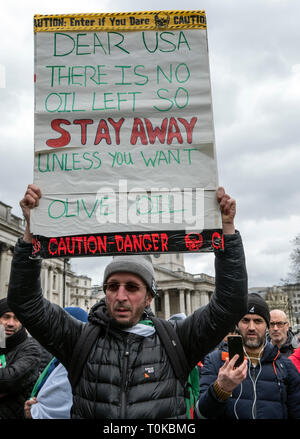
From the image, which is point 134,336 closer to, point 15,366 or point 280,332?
point 15,366

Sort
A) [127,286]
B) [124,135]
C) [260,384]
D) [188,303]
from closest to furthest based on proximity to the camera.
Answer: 1. [127,286]
2. [124,135]
3. [260,384]
4. [188,303]

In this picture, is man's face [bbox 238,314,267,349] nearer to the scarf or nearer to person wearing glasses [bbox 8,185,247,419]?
person wearing glasses [bbox 8,185,247,419]

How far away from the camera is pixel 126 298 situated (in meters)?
2.47

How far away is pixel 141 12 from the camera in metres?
2.89

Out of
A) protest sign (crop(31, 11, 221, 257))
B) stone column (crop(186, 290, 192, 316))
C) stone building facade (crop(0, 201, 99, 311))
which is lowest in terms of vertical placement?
stone column (crop(186, 290, 192, 316))

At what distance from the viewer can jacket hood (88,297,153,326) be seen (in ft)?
8.27

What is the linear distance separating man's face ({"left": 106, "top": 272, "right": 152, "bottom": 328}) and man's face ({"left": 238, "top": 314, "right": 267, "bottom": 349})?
5.09ft

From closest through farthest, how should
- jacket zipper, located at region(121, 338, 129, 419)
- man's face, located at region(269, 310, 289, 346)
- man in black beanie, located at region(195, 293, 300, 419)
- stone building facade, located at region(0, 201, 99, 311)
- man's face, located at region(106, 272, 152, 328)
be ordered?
jacket zipper, located at region(121, 338, 129, 419), man's face, located at region(106, 272, 152, 328), man in black beanie, located at region(195, 293, 300, 419), man's face, located at region(269, 310, 289, 346), stone building facade, located at region(0, 201, 99, 311)

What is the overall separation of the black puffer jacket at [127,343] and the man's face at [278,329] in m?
4.37

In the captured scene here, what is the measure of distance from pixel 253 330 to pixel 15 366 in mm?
2365

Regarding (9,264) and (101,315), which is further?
(9,264)

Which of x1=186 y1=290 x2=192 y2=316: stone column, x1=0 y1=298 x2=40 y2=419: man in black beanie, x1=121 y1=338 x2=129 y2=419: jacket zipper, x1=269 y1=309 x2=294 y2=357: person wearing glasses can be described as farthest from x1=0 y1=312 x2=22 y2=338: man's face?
x1=186 y1=290 x2=192 y2=316: stone column

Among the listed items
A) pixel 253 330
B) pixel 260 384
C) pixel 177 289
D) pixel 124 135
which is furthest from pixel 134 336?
pixel 177 289
